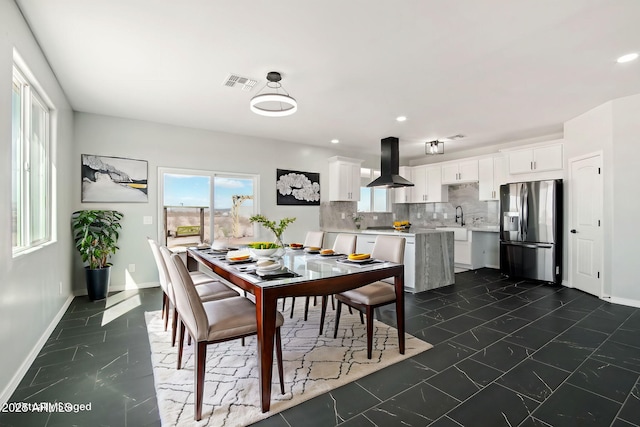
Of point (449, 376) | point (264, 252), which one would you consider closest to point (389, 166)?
point (264, 252)

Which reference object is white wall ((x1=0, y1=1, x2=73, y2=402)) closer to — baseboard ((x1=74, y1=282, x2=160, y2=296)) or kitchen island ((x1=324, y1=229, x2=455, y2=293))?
baseboard ((x1=74, y1=282, x2=160, y2=296))

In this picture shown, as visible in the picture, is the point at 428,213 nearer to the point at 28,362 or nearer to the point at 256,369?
the point at 256,369

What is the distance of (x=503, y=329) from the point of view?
2885mm

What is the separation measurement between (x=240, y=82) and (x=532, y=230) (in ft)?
16.2

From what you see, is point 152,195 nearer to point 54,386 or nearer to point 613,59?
point 54,386

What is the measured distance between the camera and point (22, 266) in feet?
6.95

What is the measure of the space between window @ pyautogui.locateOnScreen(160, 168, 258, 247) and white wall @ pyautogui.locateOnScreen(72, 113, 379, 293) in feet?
0.47

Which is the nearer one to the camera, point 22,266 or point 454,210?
point 22,266

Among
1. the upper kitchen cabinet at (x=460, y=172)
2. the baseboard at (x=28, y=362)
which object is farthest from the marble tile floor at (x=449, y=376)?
the upper kitchen cabinet at (x=460, y=172)

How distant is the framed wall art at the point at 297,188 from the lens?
5.68 meters

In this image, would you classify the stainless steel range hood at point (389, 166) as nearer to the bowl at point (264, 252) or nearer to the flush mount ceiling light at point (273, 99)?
the flush mount ceiling light at point (273, 99)

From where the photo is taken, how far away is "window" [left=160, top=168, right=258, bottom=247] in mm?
4676

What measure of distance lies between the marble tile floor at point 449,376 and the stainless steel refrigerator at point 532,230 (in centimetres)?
136

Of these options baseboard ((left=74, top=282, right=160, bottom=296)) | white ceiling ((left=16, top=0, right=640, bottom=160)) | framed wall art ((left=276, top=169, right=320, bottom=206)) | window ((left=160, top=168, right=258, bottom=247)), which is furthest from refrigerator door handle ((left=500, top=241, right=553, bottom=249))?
baseboard ((left=74, top=282, right=160, bottom=296))
